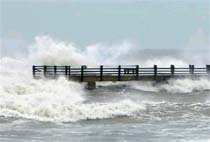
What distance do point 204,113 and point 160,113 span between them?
187cm

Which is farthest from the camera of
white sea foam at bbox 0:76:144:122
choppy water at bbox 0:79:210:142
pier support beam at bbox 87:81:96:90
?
pier support beam at bbox 87:81:96:90

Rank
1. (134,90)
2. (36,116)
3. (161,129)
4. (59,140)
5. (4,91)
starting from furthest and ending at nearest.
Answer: (134,90)
(4,91)
(36,116)
(161,129)
(59,140)

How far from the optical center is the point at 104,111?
23.0 m

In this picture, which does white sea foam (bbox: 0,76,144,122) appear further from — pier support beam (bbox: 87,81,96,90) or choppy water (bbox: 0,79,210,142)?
pier support beam (bbox: 87,81,96,90)

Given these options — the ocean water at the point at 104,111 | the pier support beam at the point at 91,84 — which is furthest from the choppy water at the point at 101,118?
the pier support beam at the point at 91,84

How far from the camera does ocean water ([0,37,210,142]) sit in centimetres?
1739

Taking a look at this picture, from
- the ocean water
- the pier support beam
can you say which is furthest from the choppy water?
the pier support beam

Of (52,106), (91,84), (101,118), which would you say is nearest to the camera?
(101,118)

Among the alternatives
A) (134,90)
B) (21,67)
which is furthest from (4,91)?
(21,67)

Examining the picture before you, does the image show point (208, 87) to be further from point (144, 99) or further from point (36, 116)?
point (36, 116)

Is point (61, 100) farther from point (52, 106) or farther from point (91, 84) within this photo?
point (91, 84)

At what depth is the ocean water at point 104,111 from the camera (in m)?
17.4

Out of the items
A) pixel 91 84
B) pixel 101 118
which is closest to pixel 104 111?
pixel 101 118

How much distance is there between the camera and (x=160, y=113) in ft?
75.6
